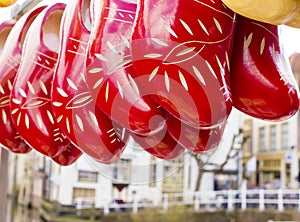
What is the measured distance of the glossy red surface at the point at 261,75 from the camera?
0.87ft

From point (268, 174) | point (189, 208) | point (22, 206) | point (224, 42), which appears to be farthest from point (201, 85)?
point (268, 174)

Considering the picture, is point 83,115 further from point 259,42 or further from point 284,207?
point 284,207

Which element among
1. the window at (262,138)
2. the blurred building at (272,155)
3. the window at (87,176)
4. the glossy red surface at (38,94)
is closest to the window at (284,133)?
the blurred building at (272,155)

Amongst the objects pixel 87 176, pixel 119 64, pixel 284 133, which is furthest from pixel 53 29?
pixel 284 133

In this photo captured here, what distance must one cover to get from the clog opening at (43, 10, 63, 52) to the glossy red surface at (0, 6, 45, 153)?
46 millimetres

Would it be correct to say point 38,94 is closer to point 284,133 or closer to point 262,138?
point 284,133

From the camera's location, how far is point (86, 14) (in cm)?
36

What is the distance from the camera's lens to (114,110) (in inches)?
10.8

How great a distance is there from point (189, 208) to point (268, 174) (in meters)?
0.89

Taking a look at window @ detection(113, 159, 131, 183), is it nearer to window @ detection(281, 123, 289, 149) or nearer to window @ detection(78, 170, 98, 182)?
window @ detection(78, 170, 98, 182)

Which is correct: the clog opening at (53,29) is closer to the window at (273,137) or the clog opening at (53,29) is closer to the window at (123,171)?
the window at (123,171)

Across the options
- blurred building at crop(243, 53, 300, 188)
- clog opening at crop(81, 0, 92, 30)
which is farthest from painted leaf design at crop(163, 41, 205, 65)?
blurred building at crop(243, 53, 300, 188)

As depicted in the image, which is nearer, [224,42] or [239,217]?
[224,42]

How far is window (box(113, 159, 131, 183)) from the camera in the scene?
0.46m
